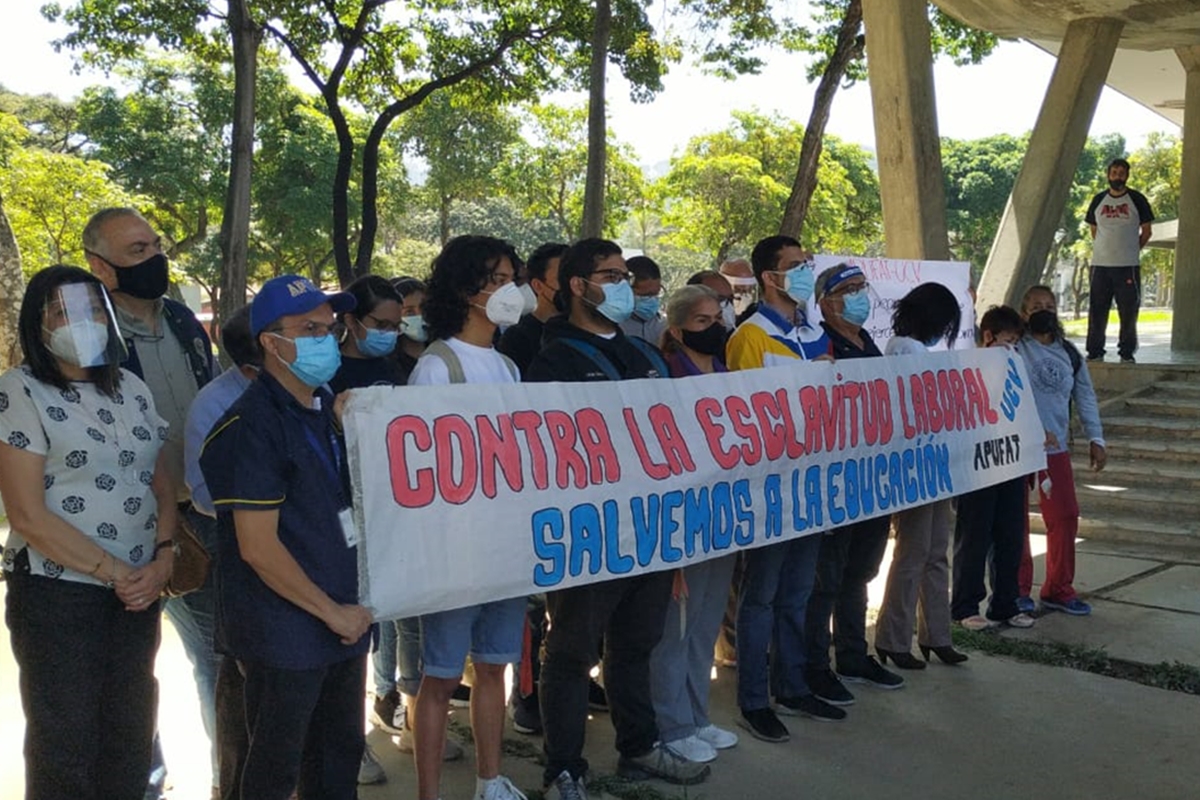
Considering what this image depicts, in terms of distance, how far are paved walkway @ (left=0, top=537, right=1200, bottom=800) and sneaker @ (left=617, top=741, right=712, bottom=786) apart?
56mm

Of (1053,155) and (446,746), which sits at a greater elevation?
(1053,155)

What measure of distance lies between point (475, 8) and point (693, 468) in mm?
14783

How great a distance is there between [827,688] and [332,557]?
260cm

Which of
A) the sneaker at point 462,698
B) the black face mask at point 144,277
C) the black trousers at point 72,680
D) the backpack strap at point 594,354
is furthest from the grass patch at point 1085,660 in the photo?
the black face mask at point 144,277

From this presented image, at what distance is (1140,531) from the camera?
7.91 m

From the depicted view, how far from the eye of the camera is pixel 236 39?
1320cm

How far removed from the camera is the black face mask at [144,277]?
3.42 m

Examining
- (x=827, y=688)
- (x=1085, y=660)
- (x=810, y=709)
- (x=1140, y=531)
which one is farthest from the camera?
(x=1140, y=531)

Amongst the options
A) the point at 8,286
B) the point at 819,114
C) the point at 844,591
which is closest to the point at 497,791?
the point at 844,591

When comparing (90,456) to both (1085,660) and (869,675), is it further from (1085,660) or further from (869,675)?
(1085,660)

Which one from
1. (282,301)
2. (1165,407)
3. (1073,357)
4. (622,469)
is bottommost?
(1165,407)

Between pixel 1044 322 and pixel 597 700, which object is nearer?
pixel 597 700

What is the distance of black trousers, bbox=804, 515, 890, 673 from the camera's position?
15.6ft

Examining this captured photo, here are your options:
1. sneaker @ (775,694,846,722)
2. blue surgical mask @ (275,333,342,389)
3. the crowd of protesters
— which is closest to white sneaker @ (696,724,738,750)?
the crowd of protesters
